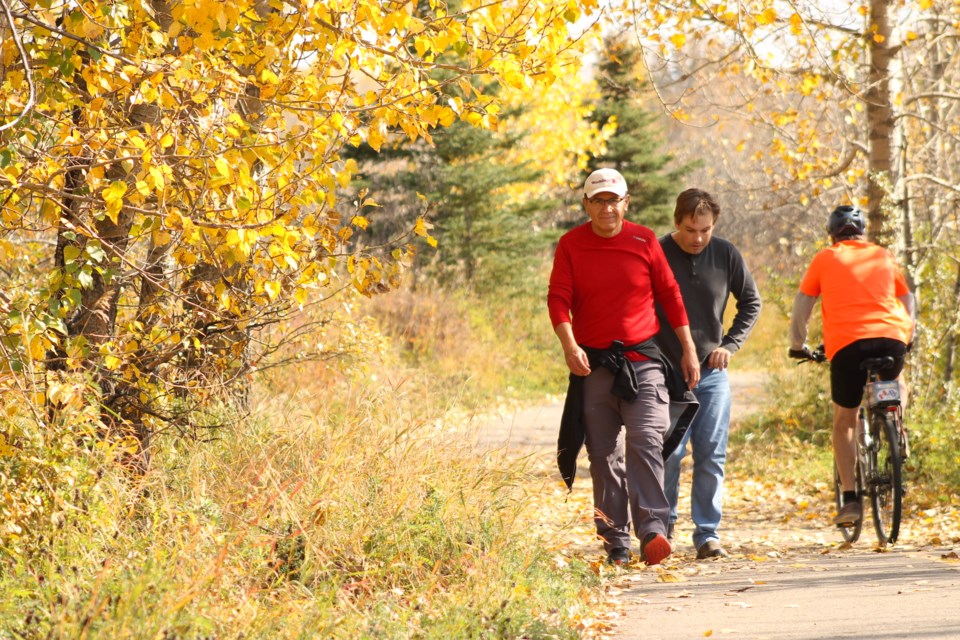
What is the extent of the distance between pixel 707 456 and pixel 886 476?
3.44 feet

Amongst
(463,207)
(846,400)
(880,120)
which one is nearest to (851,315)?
→ (846,400)

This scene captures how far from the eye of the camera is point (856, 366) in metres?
7.21

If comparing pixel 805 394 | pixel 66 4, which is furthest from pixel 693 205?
pixel 805 394

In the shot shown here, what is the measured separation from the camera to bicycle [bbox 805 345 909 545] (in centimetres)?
705

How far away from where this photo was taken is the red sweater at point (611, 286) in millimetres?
6621

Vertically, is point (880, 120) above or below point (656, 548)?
above

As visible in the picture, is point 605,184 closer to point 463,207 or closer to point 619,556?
point 619,556

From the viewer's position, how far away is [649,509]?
648 centimetres

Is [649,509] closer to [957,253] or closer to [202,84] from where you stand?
[202,84]

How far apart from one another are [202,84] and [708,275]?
11.3ft

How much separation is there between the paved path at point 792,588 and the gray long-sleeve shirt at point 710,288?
1254 mm

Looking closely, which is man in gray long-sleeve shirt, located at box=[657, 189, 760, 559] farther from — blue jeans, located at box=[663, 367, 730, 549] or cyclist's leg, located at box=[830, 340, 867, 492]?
cyclist's leg, located at box=[830, 340, 867, 492]

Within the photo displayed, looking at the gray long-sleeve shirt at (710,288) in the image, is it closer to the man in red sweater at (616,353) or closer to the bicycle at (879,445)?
the man in red sweater at (616,353)

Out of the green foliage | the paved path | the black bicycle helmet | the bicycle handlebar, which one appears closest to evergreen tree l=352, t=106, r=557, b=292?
the paved path
